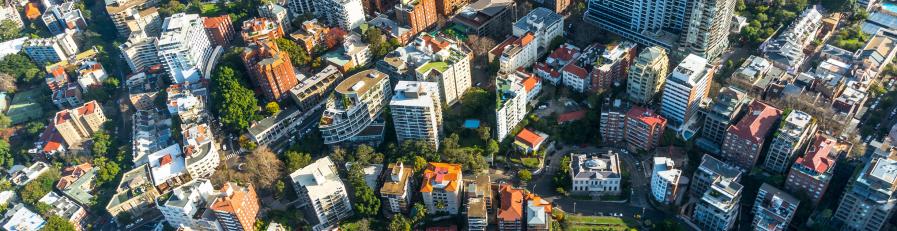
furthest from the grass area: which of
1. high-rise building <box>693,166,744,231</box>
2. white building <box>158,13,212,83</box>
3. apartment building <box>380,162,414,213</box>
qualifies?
high-rise building <box>693,166,744,231</box>

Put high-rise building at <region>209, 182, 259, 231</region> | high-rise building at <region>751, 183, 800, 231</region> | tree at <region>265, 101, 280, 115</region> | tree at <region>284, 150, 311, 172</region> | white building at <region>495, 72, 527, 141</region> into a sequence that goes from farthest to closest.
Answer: tree at <region>265, 101, 280, 115</region>, tree at <region>284, 150, 311, 172</region>, white building at <region>495, 72, 527, 141</region>, high-rise building at <region>209, 182, 259, 231</region>, high-rise building at <region>751, 183, 800, 231</region>

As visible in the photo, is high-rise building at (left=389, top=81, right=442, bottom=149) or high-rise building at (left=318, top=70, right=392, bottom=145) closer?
high-rise building at (left=389, top=81, right=442, bottom=149)

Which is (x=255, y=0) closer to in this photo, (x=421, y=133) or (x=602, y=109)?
(x=421, y=133)

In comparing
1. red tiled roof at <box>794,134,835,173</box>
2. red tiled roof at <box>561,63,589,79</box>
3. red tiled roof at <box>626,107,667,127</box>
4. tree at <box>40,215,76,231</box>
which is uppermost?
red tiled roof at <box>561,63,589,79</box>

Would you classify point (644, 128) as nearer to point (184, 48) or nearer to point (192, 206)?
point (192, 206)

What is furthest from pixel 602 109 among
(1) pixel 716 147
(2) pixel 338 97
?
(2) pixel 338 97

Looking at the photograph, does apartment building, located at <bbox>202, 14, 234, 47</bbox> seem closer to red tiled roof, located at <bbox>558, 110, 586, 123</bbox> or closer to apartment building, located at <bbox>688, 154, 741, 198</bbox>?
red tiled roof, located at <bbox>558, 110, 586, 123</bbox>
